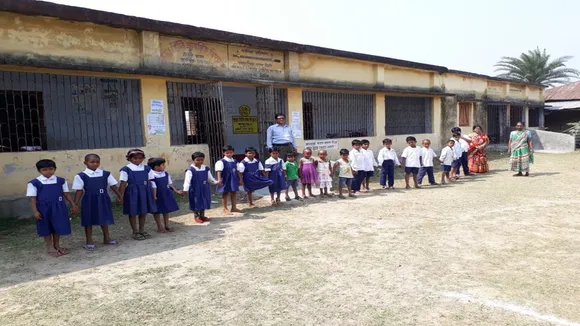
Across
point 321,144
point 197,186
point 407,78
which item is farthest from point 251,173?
point 407,78

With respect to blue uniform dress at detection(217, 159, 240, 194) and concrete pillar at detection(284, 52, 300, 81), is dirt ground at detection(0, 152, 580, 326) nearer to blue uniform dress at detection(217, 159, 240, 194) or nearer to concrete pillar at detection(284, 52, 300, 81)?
blue uniform dress at detection(217, 159, 240, 194)

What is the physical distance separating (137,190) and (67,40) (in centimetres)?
359

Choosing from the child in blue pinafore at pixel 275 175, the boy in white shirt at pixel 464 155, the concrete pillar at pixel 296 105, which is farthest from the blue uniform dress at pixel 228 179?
the boy in white shirt at pixel 464 155

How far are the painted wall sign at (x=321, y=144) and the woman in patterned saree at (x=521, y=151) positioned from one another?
182 inches

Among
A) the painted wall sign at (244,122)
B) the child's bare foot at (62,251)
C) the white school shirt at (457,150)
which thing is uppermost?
the painted wall sign at (244,122)

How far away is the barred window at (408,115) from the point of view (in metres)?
14.0

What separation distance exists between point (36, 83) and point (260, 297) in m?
6.39

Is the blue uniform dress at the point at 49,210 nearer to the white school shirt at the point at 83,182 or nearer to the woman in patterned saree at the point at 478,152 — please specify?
the white school shirt at the point at 83,182

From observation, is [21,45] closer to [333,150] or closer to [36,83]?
[36,83]

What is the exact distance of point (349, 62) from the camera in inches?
479

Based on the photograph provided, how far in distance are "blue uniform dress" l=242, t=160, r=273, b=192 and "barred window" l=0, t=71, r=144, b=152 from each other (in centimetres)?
256

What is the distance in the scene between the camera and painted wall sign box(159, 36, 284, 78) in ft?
27.6

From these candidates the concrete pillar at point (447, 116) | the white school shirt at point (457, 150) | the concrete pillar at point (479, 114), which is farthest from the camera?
the concrete pillar at point (479, 114)

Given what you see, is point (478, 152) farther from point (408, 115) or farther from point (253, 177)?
point (253, 177)
